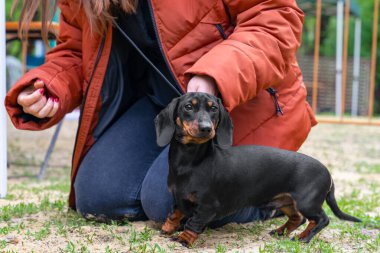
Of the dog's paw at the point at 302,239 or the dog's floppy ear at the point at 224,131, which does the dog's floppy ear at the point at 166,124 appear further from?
the dog's paw at the point at 302,239

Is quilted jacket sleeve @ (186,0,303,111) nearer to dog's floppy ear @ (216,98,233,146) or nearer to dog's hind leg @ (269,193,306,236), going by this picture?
dog's floppy ear @ (216,98,233,146)

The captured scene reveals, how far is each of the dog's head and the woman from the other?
96mm

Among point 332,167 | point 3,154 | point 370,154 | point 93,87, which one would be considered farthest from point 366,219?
point 370,154

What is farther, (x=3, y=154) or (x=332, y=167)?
(x=332, y=167)

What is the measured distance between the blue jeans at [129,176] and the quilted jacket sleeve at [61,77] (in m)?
0.28

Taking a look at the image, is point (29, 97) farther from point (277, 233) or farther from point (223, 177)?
point (277, 233)

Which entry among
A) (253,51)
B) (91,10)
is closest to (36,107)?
(91,10)

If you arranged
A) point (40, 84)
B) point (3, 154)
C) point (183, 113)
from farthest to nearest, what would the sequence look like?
point (3, 154)
point (40, 84)
point (183, 113)

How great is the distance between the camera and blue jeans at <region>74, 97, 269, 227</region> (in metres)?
2.74

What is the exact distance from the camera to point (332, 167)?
517 cm

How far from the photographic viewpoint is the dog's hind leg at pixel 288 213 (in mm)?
2508

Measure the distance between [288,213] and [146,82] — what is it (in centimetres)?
105

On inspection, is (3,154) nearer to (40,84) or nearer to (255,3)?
(40,84)

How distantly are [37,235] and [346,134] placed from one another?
7012mm
